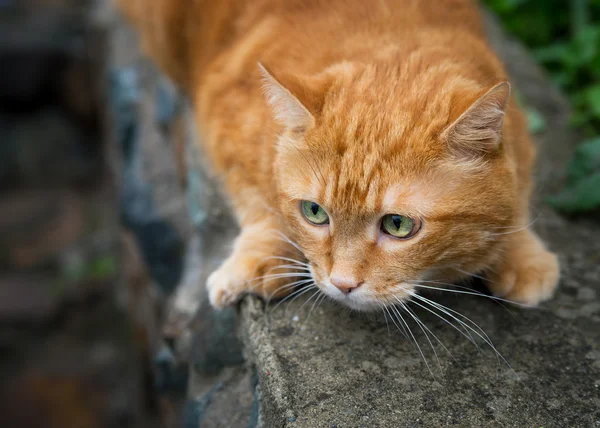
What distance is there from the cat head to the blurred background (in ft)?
3.58

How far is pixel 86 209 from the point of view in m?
5.96

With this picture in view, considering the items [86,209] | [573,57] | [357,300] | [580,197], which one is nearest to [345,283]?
[357,300]

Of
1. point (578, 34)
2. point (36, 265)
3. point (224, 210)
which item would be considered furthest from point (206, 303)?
point (36, 265)

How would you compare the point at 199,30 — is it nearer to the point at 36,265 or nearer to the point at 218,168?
the point at 218,168

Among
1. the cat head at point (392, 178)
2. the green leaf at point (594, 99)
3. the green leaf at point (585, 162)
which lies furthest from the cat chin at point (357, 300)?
the green leaf at point (594, 99)

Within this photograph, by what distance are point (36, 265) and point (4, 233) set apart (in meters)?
0.44

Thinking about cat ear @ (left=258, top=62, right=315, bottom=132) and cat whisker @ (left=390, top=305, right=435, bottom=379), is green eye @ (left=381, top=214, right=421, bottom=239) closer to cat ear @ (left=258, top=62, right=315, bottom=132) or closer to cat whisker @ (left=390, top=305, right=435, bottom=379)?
cat whisker @ (left=390, top=305, right=435, bottom=379)

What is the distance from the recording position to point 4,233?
5621mm

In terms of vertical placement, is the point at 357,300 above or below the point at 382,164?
below

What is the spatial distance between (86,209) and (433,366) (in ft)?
15.9

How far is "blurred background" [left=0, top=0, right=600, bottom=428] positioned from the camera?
344 cm

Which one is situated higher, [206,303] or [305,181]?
[305,181]

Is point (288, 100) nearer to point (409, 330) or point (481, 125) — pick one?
point (481, 125)

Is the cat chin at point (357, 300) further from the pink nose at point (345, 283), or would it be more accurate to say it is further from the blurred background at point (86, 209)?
the blurred background at point (86, 209)
